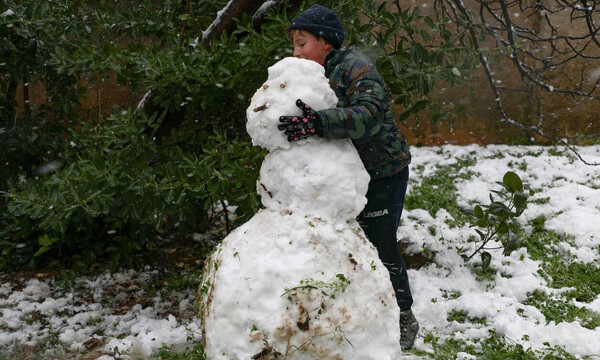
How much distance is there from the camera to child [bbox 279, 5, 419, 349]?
2.60 metres

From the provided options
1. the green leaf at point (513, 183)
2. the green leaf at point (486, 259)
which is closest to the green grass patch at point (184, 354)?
the green leaf at point (486, 259)

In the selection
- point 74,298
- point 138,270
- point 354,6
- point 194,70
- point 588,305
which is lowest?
point 74,298

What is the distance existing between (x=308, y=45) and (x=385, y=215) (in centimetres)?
98

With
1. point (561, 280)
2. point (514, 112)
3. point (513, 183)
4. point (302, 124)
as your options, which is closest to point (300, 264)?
point (302, 124)

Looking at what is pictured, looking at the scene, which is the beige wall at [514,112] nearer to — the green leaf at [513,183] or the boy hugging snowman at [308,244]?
the green leaf at [513,183]

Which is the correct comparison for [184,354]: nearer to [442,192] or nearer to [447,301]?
[447,301]

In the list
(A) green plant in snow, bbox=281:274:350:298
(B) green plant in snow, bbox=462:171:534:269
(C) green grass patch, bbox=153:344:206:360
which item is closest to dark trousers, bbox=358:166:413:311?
(A) green plant in snow, bbox=281:274:350:298

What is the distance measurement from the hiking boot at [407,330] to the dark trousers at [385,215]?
0.31m

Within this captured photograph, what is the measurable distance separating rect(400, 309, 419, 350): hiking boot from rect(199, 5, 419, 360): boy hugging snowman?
896 millimetres

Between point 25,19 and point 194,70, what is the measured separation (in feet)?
4.74

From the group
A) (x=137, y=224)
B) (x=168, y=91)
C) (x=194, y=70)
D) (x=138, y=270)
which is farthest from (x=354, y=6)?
(x=138, y=270)

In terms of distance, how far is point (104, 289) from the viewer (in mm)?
4625

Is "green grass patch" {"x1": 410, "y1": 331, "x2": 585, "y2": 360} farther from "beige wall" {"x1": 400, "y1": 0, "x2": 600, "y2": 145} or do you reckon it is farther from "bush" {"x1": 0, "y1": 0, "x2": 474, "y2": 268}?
"beige wall" {"x1": 400, "y1": 0, "x2": 600, "y2": 145}

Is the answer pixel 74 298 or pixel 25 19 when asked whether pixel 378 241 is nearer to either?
pixel 74 298
